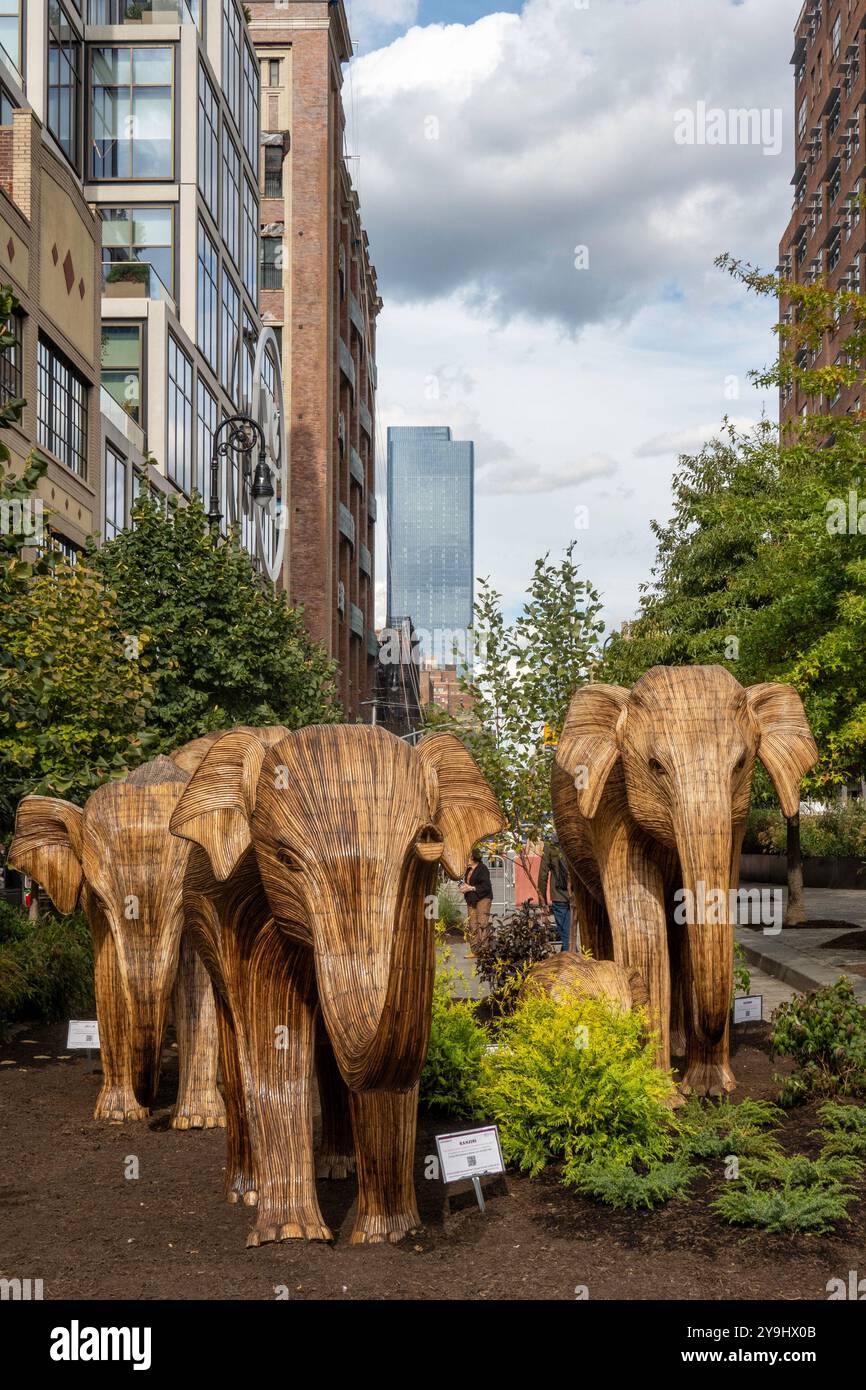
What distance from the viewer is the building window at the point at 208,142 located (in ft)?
131

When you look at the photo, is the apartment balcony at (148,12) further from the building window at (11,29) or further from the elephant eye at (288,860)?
the elephant eye at (288,860)

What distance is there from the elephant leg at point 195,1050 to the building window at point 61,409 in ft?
54.8

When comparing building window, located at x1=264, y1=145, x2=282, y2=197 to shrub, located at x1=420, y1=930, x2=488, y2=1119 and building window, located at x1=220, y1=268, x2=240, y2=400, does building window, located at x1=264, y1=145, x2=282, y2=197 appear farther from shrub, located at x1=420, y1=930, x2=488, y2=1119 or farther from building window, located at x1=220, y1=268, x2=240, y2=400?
shrub, located at x1=420, y1=930, x2=488, y2=1119

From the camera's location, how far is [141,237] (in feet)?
127

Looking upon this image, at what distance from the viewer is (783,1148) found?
731 centimetres

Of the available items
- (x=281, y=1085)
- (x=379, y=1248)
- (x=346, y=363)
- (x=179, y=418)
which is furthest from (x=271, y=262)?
(x=379, y=1248)

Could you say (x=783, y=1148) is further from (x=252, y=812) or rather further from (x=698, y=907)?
(x=252, y=812)

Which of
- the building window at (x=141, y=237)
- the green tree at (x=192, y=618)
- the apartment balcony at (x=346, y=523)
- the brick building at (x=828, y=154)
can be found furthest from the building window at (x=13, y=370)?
the apartment balcony at (x=346, y=523)

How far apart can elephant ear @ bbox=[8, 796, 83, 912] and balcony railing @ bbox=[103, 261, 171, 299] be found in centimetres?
2822

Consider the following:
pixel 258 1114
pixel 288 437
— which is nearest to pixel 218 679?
pixel 258 1114

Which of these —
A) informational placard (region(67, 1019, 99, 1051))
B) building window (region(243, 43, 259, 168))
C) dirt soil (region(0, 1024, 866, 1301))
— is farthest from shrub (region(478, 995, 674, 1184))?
building window (region(243, 43, 259, 168))

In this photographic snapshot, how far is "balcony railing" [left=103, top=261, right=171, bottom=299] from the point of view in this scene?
35219mm

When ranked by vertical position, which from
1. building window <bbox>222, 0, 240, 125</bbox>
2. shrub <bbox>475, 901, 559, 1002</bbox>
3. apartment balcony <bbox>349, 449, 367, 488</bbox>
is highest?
building window <bbox>222, 0, 240, 125</bbox>

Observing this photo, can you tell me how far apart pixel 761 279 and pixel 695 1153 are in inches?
549
